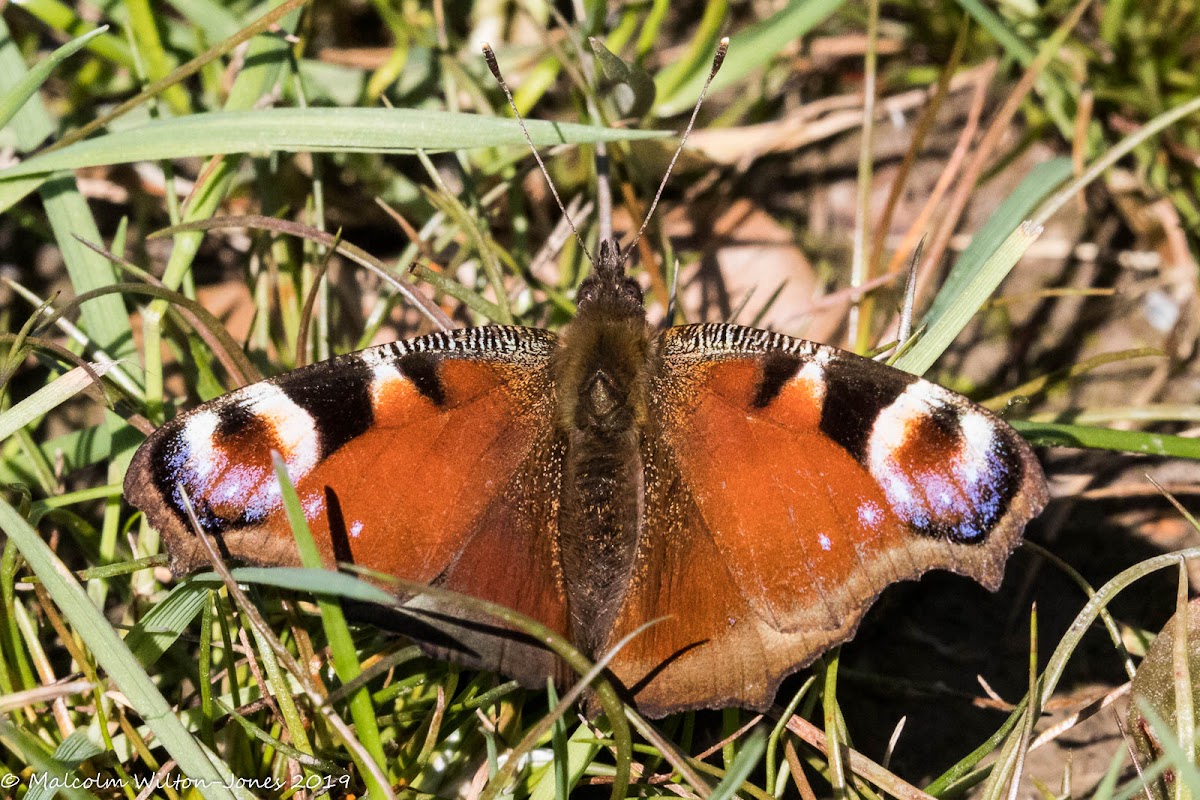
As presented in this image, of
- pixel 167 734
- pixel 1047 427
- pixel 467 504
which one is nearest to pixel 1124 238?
pixel 1047 427

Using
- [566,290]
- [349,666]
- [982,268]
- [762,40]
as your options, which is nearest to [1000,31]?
[762,40]

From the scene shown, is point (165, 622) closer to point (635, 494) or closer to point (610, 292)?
point (635, 494)

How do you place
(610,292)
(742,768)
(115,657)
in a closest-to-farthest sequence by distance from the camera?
(742,768), (115,657), (610,292)

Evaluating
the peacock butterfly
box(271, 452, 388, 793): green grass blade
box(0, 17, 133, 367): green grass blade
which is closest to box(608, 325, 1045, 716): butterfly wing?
the peacock butterfly

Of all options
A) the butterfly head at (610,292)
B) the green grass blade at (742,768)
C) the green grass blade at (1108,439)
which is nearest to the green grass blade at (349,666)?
the green grass blade at (742,768)

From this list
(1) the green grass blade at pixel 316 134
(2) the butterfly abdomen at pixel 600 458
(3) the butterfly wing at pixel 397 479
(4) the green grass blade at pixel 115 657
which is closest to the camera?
(4) the green grass blade at pixel 115 657

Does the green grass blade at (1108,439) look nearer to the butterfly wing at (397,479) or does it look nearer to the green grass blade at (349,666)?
the butterfly wing at (397,479)

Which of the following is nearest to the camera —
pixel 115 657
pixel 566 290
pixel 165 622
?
pixel 115 657
